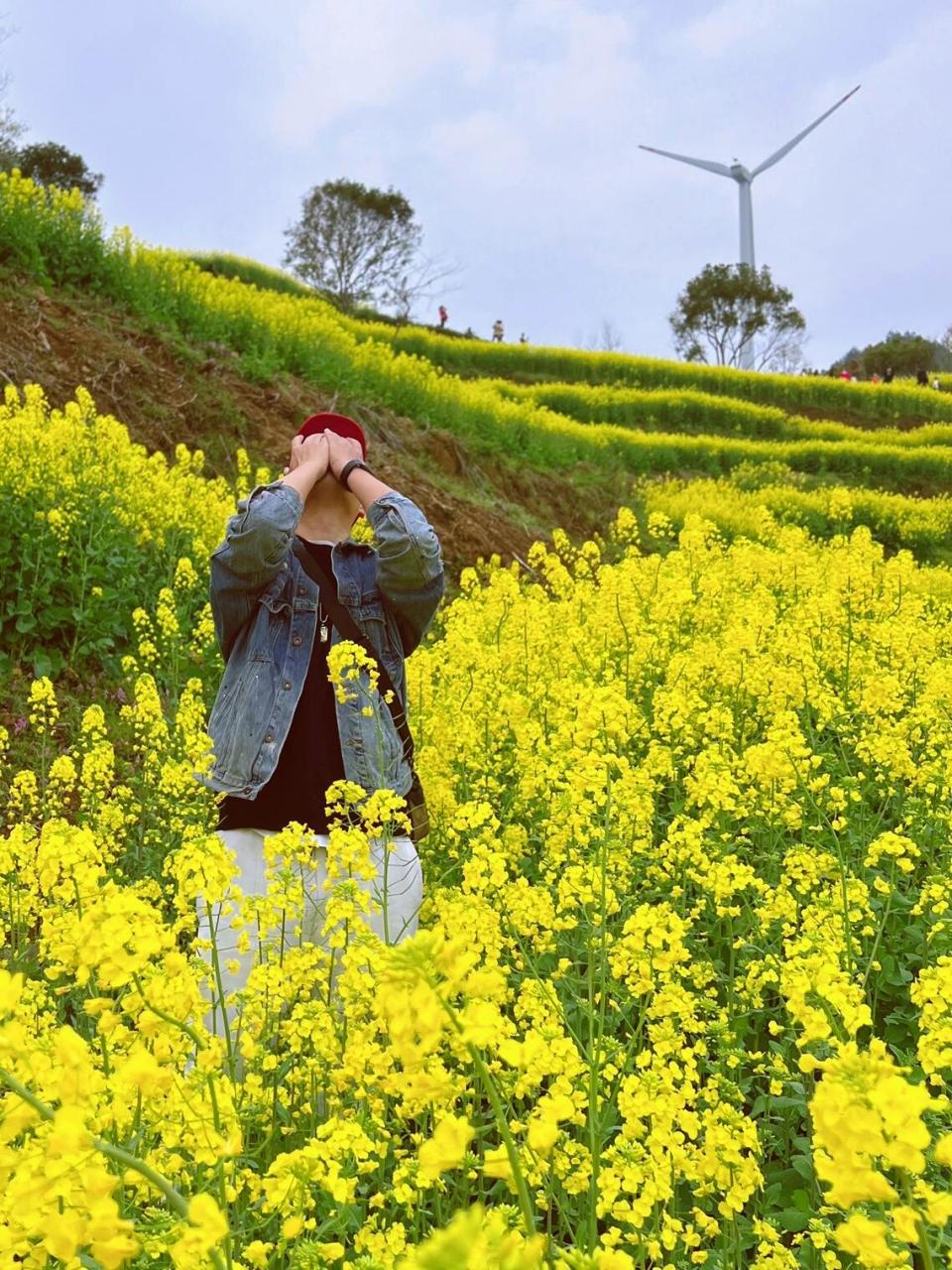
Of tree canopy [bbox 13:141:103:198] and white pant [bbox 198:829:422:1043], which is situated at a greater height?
tree canopy [bbox 13:141:103:198]

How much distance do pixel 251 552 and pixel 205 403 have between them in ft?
23.7

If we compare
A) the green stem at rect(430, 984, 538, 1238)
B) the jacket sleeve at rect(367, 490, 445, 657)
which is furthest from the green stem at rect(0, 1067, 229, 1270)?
the jacket sleeve at rect(367, 490, 445, 657)

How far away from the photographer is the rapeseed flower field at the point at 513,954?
1205 millimetres

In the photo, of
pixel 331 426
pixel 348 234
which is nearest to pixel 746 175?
pixel 348 234

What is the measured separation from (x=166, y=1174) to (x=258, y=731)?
1.39 m

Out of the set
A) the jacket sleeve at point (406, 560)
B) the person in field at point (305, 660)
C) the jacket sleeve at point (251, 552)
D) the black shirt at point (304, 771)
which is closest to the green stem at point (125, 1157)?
the person in field at point (305, 660)

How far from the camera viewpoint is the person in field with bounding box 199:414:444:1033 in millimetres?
3156

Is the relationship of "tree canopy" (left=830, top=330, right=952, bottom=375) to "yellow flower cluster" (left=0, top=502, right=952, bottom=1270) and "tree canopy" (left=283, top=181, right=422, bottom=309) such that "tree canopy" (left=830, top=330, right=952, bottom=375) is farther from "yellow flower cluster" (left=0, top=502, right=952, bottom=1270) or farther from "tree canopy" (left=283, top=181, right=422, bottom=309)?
"yellow flower cluster" (left=0, top=502, right=952, bottom=1270)

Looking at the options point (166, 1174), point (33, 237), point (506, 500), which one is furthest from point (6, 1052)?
point (506, 500)

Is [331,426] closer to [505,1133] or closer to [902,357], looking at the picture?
[505,1133]

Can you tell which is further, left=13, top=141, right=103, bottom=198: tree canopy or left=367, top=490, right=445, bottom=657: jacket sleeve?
left=13, top=141, right=103, bottom=198: tree canopy

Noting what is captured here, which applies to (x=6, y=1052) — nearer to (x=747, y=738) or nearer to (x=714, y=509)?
(x=747, y=738)

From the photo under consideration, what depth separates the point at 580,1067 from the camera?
6.11 feet

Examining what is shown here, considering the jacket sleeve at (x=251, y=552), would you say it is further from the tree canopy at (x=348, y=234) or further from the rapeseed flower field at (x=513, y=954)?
the tree canopy at (x=348, y=234)
